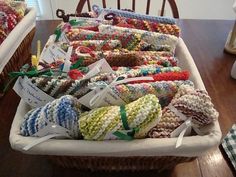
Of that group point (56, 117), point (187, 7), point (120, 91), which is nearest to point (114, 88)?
point (120, 91)

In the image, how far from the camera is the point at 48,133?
401 millimetres

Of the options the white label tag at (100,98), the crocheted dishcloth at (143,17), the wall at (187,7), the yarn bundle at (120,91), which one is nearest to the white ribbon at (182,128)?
the yarn bundle at (120,91)

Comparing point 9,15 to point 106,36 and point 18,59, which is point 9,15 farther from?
point 106,36

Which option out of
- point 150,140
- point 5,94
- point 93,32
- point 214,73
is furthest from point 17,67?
point 214,73

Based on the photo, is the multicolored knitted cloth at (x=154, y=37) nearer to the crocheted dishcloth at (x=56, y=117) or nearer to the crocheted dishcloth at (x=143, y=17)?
the crocheted dishcloth at (x=143, y=17)

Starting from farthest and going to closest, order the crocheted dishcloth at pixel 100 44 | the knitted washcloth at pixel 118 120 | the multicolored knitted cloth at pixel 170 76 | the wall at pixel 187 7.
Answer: the wall at pixel 187 7 < the crocheted dishcloth at pixel 100 44 < the multicolored knitted cloth at pixel 170 76 < the knitted washcloth at pixel 118 120

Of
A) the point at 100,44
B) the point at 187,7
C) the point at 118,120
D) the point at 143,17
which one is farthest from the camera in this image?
the point at 187,7

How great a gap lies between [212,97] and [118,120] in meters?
0.38

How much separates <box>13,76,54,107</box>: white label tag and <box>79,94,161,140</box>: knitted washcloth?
0.11 metres

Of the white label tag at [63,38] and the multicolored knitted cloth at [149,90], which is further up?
the white label tag at [63,38]

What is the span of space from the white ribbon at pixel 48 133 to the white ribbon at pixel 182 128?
188mm

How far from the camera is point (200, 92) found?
43 cm

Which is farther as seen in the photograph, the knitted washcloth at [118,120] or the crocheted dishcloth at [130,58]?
the crocheted dishcloth at [130,58]

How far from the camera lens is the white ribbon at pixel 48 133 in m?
0.39
